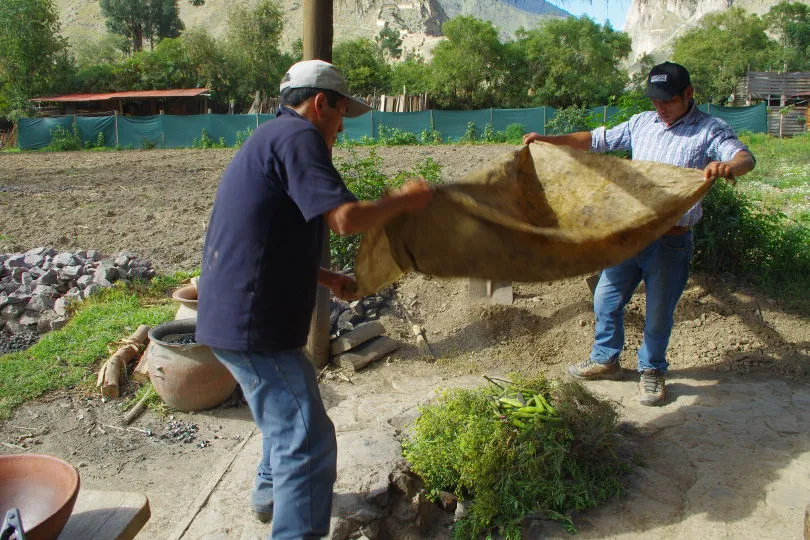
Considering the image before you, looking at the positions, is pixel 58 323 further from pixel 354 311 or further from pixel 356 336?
pixel 356 336

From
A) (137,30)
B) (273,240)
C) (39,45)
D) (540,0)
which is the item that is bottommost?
(273,240)

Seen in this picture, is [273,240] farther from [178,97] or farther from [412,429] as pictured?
[178,97]

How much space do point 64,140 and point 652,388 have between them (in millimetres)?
28044

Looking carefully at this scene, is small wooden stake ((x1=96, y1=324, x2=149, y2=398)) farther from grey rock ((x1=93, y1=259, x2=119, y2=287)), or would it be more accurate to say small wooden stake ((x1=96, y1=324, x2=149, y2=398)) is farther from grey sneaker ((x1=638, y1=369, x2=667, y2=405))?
grey sneaker ((x1=638, y1=369, x2=667, y2=405))

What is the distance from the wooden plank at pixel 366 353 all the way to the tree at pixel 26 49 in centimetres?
3871

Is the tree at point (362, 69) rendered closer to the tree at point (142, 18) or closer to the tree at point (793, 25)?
the tree at point (142, 18)

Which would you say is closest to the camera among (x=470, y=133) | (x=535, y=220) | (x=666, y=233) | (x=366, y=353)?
(x=535, y=220)

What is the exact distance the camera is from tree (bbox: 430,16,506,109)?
4084 cm

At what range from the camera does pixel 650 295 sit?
427 cm

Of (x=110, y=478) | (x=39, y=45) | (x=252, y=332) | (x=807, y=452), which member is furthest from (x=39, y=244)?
(x=39, y=45)

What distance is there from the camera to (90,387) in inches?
196

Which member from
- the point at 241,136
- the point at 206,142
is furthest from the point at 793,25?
the point at 206,142

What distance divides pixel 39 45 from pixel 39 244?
3698 cm

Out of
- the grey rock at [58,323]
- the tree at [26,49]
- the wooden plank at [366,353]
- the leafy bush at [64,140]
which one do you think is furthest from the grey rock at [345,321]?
the tree at [26,49]
